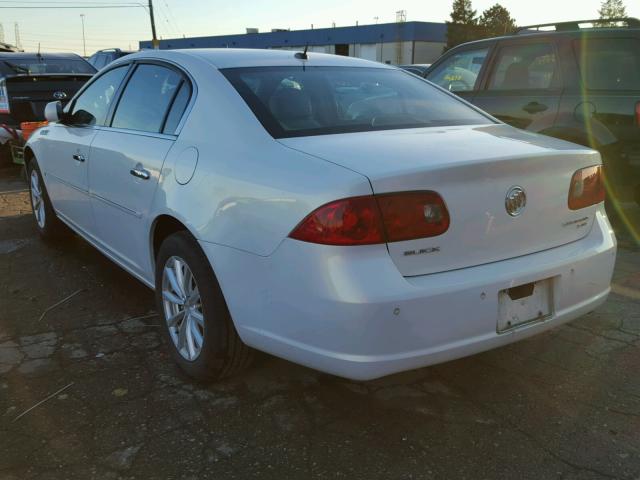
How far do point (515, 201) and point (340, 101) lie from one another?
113cm

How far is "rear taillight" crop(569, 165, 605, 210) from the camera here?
2664 millimetres

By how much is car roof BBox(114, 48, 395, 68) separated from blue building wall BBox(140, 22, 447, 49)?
59.3m

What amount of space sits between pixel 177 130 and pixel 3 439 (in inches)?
62.6

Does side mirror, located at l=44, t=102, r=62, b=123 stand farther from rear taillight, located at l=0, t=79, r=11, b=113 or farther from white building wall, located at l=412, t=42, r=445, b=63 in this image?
white building wall, located at l=412, t=42, r=445, b=63

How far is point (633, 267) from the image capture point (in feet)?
15.0

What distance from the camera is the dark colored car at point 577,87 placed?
5.02m

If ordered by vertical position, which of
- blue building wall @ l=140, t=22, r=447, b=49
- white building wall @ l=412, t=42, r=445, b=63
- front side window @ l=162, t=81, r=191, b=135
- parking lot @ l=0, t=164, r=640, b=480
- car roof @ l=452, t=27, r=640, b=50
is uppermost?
blue building wall @ l=140, t=22, r=447, b=49

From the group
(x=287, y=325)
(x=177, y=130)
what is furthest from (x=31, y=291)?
(x=287, y=325)

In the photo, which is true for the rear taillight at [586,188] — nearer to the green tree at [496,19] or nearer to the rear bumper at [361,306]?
the rear bumper at [361,306]

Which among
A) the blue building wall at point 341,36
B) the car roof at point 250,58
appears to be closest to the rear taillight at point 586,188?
the car roof at point 250,58

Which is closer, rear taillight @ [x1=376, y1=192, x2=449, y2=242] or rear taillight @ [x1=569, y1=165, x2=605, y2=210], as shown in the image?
rear taillight @ [x1=376, y1=192, x2=449, y2=242]

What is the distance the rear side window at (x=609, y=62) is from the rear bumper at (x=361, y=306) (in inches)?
128

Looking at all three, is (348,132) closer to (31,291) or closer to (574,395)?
(574,395)

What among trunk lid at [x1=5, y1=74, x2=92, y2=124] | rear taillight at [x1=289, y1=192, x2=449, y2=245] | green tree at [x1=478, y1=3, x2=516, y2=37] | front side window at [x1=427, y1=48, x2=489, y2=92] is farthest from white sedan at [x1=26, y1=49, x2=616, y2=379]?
green tree at [x1=478, y1=3, x2=516, y2=37]
